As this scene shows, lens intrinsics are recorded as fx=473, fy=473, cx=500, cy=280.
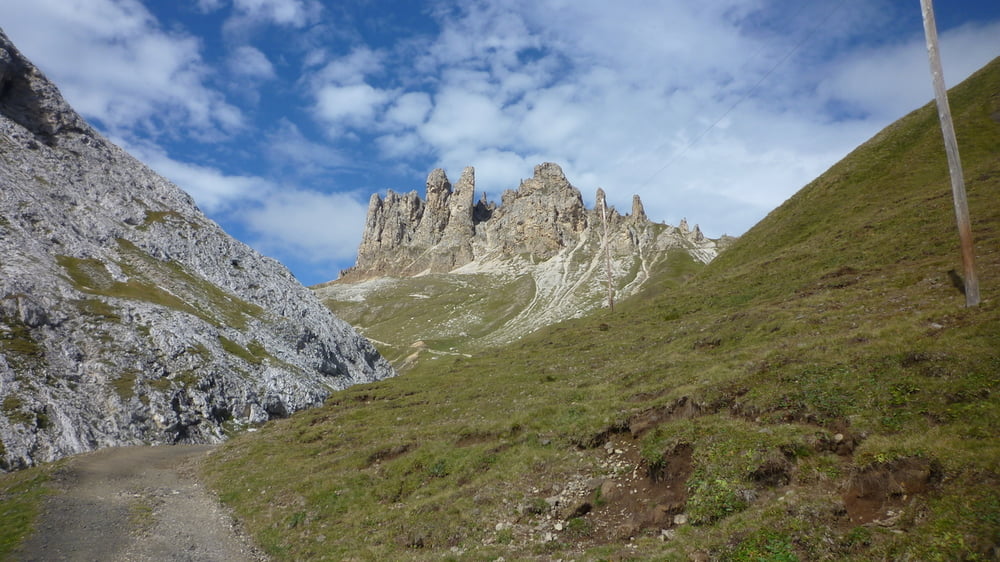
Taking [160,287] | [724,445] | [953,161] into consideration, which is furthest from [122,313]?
[953,161]

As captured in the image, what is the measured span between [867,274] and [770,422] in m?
25.9

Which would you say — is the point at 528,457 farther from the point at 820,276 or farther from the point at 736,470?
the point at 820,276

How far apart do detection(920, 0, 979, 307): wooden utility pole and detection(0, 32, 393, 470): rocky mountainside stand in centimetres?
5805

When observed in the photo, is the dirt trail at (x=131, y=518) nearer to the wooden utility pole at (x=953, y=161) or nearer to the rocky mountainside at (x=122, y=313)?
the rocky mountainside at (x=122, y=313)

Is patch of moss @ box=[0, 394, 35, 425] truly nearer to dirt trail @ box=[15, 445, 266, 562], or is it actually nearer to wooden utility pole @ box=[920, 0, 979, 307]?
dirt trail @ box=[15, 445, 266, 562]

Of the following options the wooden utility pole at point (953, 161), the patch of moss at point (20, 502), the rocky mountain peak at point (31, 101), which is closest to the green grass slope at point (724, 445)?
the wooden utility pole at point (953, 161)

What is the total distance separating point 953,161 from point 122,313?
7641 cm

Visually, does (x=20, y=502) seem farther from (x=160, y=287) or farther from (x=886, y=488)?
(x=160, y=287)

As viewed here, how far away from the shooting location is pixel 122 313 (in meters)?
57.1

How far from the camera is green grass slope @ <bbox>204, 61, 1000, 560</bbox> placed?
460 inches

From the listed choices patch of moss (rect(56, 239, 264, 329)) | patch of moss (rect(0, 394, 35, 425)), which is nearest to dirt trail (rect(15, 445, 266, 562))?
patch of moss (rect(0, 394, 35, 425))

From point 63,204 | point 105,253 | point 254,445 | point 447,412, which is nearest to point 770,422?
point 447,412

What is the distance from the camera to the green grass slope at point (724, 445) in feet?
38.3

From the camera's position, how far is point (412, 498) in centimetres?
2248
